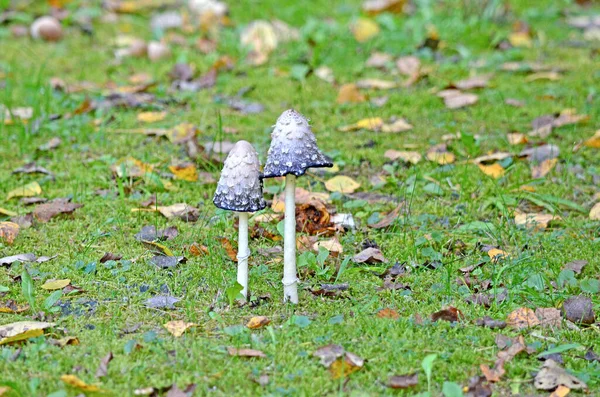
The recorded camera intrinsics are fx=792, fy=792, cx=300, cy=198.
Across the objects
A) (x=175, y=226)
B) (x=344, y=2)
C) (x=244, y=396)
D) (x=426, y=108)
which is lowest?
(x=244, y=396)

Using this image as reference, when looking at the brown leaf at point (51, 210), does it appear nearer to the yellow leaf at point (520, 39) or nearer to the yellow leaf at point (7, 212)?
the yellow leaf at point (7, 212)

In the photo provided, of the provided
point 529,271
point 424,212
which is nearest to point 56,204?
point 424,212

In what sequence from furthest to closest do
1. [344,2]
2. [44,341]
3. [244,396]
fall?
1. [344,2]
2. [44,341]
3. [244,396]

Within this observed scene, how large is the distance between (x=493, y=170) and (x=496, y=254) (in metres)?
1.11

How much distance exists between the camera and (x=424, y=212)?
4391 millimetres

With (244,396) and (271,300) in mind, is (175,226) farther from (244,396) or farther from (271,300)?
(244,396)

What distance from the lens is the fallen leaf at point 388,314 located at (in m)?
3.32

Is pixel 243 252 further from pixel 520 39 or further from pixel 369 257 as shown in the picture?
pixel 520 39

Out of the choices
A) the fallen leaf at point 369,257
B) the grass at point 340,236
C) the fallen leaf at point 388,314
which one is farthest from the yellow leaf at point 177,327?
the fallen leaf at point 369,257

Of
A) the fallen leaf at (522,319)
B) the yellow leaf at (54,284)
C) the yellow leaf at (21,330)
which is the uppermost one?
the yellow leaf at (54,284)

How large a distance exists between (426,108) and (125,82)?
249cm

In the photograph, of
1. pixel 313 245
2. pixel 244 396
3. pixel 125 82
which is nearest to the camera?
pixel 244 396

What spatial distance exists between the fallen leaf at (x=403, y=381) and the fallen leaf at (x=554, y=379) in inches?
17.5

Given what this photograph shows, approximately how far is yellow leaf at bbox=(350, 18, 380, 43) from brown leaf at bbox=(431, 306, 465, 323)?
4571mm
